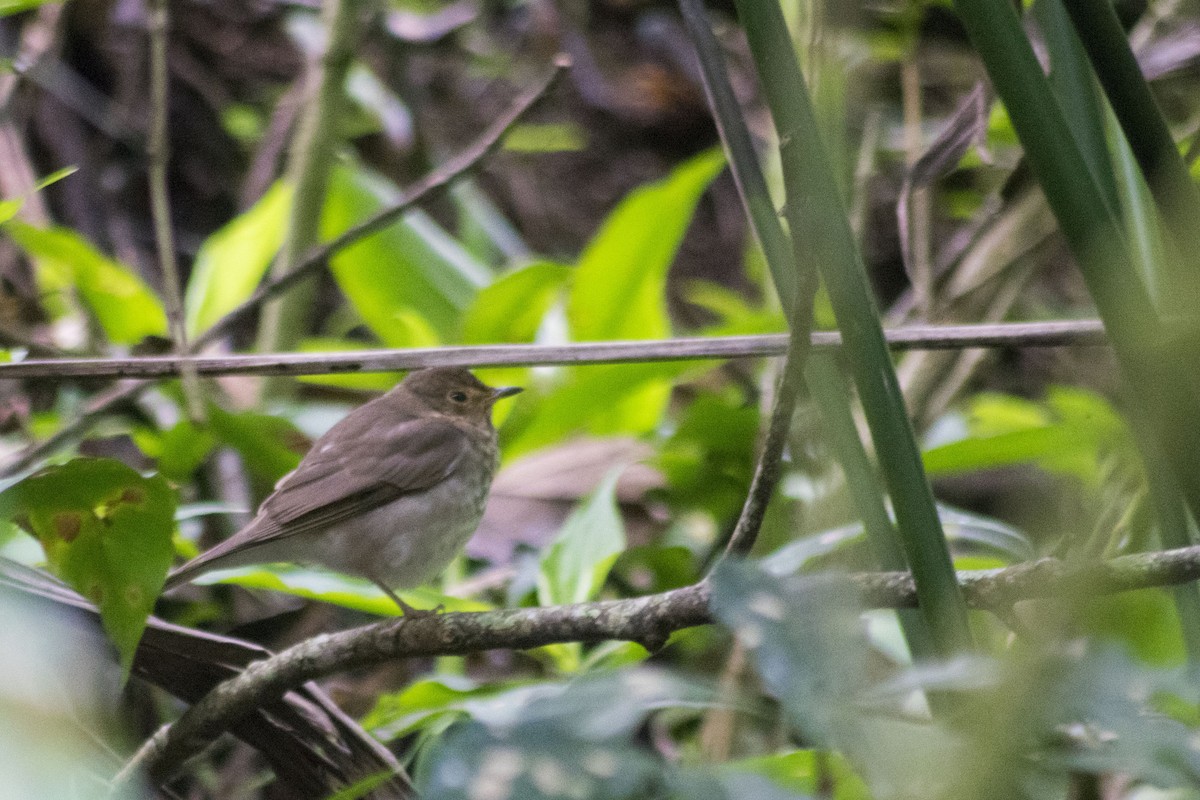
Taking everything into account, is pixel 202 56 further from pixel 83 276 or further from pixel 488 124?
pixel 83 276

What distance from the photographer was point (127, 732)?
2186 millimetres

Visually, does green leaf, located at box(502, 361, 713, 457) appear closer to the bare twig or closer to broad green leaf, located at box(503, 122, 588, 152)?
the bare twig

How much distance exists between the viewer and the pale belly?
2.56m

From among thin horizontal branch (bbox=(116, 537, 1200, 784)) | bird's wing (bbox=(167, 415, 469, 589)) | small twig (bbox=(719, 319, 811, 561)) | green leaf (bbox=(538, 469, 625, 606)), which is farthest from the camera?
bird's wing (bbox=(167, 415, 469, 589))

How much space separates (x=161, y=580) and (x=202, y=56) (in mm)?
3719

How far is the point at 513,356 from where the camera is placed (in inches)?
61.7

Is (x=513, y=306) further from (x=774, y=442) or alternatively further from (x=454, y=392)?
(x=774, y=442)

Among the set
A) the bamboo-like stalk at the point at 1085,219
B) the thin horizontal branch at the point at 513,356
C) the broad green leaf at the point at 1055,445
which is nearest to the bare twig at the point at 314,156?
the thin horizontal branch at the point at 513,356

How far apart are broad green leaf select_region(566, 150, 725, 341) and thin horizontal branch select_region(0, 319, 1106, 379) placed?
4.82ft

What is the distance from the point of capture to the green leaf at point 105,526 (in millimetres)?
1513

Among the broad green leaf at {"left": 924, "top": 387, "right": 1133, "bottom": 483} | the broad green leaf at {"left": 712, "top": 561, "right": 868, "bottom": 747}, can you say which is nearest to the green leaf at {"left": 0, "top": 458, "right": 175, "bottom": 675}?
the broad green leaf at {"left": 712, "top": 561, "right": 868, "bottom": 747}

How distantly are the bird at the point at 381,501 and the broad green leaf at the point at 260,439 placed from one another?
5cm

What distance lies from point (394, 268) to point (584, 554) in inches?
55.6

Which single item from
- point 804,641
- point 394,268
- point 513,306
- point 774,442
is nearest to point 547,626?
point 774,442
